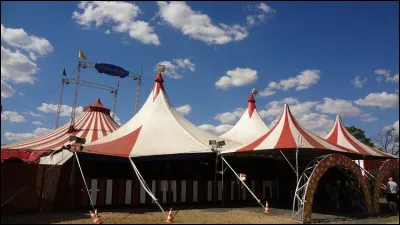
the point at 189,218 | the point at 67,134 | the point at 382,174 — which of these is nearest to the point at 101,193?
the point at 189,218

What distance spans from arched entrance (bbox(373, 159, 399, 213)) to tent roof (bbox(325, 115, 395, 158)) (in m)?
2.47

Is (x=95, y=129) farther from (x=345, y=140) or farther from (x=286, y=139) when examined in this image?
(x=345, y=140)

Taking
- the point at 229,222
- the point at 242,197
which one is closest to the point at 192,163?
the point at 242,197

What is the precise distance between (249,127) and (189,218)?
439 inches

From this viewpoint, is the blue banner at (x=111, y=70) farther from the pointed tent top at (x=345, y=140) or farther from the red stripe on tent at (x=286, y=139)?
the red stripe on tent at (x=286, y=139)

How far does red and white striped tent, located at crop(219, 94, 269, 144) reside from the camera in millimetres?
18728

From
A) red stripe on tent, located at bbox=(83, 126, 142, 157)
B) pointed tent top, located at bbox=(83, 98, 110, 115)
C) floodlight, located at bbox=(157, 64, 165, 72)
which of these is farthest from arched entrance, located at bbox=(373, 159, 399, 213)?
pointed tent top, located at bbox=(83, 98, 110, 115)

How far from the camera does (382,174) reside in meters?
11.5

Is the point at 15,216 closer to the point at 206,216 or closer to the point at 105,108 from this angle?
the point at 206,216

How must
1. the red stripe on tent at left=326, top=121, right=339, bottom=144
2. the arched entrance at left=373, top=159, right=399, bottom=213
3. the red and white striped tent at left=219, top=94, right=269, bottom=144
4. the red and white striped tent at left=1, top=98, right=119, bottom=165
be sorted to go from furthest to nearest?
the red and white striped tent at left=219, top=94, right=269, bottom=144
the red stripe on tent at left=326, top=121, right=339, bottom=144
the red and white striped tent at left=1, top=98, right=119, bottom=165
the arched entrance at left=373, top=159, right=399, bottom=213

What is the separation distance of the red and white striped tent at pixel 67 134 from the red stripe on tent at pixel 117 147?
1983 mm

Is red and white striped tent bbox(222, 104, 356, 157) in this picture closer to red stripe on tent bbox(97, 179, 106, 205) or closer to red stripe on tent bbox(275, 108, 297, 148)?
red stripe on tent bbox(275, 108, 297, 148)

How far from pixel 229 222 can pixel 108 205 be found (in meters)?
4.65

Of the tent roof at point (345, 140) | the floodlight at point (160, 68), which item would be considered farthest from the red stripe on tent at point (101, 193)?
the tent roof at point (345, 140)
